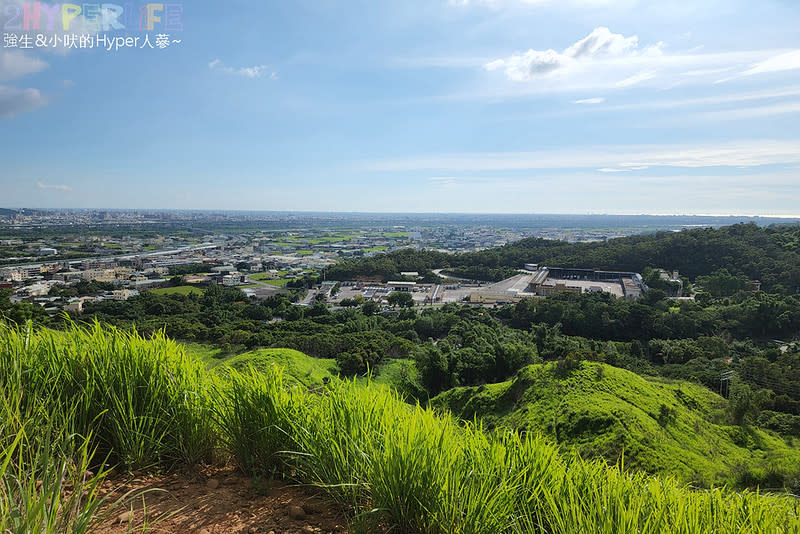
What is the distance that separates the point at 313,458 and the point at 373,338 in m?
20.8

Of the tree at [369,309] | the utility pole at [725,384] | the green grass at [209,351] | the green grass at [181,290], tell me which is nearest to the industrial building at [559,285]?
the tree at [369,309]

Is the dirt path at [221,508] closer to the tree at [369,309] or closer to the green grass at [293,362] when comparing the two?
the green grass at [293,362]

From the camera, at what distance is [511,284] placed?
49531 mm

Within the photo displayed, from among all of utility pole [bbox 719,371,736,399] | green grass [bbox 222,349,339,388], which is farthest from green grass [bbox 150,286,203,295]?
utility pole [bbox 719,371,736,399]

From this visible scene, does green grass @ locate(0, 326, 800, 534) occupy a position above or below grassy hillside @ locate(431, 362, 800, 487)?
above

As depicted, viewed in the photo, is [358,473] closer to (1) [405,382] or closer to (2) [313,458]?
(2) [313,458]

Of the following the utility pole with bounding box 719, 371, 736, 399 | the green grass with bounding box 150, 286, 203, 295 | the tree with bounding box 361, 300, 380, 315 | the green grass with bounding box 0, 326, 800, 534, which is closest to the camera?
the green grass with bounding box 0, 326, 800, 534

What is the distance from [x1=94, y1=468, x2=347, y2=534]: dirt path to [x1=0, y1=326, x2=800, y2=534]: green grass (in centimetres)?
9

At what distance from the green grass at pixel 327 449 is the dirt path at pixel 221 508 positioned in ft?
0.29

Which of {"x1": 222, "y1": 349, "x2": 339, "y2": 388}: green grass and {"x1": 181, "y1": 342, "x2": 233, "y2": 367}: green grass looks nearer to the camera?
{"x1": 222, "y1": 349, "x2": 339, "y2": 388}: green grass

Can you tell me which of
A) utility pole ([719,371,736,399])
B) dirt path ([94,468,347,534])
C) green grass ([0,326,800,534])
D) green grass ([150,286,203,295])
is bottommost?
green grass ([150,286,203,295])

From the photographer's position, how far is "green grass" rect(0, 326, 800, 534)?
5.02ft

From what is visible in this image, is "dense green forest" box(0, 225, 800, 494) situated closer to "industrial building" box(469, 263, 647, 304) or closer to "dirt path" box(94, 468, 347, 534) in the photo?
"industrial building" box(469, 263, 647, 304)

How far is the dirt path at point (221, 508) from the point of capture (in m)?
1.64
